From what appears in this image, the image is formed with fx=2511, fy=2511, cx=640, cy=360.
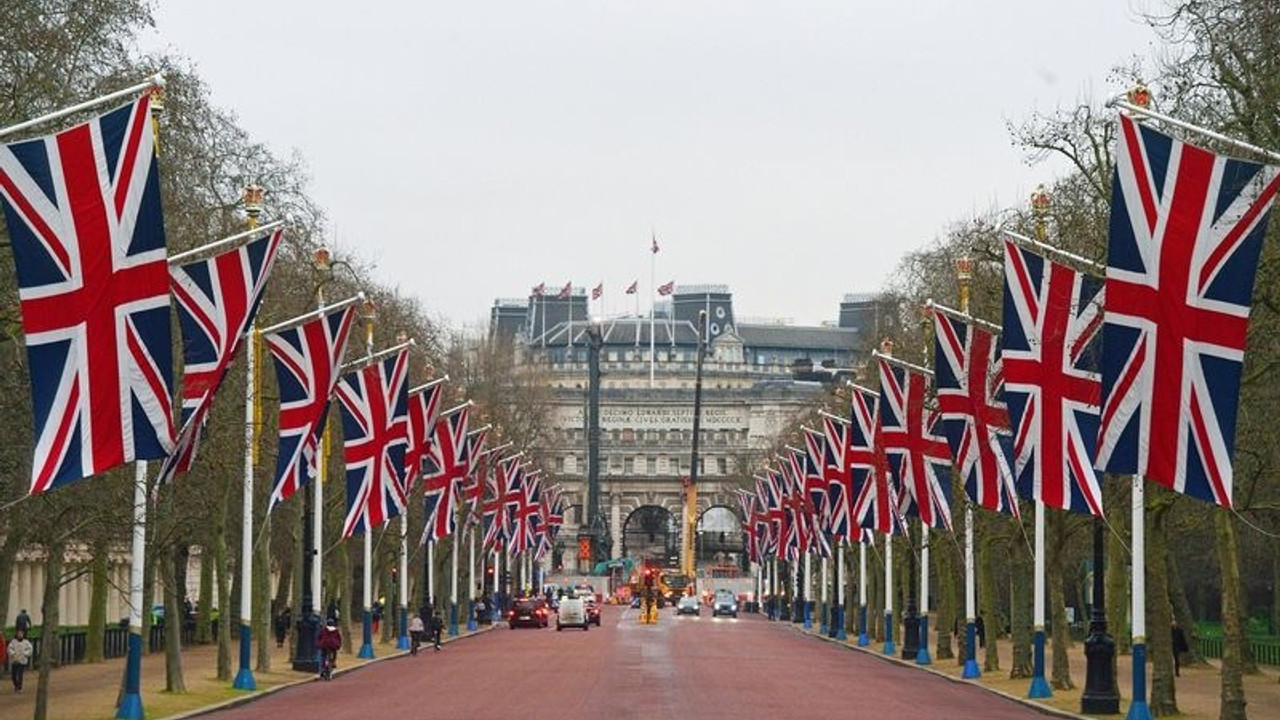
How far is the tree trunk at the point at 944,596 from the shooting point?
77125 mm

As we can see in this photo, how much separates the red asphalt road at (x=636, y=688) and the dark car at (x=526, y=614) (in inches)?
1276

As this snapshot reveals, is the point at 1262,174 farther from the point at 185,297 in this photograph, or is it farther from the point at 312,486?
the point at 312,486

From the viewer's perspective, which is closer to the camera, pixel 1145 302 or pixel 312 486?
pixel 1145 302

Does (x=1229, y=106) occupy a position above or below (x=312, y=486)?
above

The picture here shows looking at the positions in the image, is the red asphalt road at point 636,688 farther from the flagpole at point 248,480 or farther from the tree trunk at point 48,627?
the tree trunk at point 48,627

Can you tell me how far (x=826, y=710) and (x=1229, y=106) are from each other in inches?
511

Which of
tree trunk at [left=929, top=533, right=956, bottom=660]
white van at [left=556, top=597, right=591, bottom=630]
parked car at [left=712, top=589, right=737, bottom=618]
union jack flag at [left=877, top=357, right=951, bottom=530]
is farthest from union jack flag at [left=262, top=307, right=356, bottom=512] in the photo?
parked car at [left=712, top=589, right=737, bottom=618]

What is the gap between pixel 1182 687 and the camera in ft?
192

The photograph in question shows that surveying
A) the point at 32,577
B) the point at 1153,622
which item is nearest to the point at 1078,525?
the point at 1153,622

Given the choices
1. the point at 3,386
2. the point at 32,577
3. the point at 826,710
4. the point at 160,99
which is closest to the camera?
the point at 160,99

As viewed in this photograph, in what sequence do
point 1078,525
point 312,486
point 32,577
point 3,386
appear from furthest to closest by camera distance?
1. point 32,577
2. point 312,486
3. point 1078,525
4. point 3,386

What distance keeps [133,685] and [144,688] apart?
13.2 meters

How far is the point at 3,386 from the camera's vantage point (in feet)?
128

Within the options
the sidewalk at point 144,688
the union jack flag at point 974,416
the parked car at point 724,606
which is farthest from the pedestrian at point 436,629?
the parked car at point 724,606
